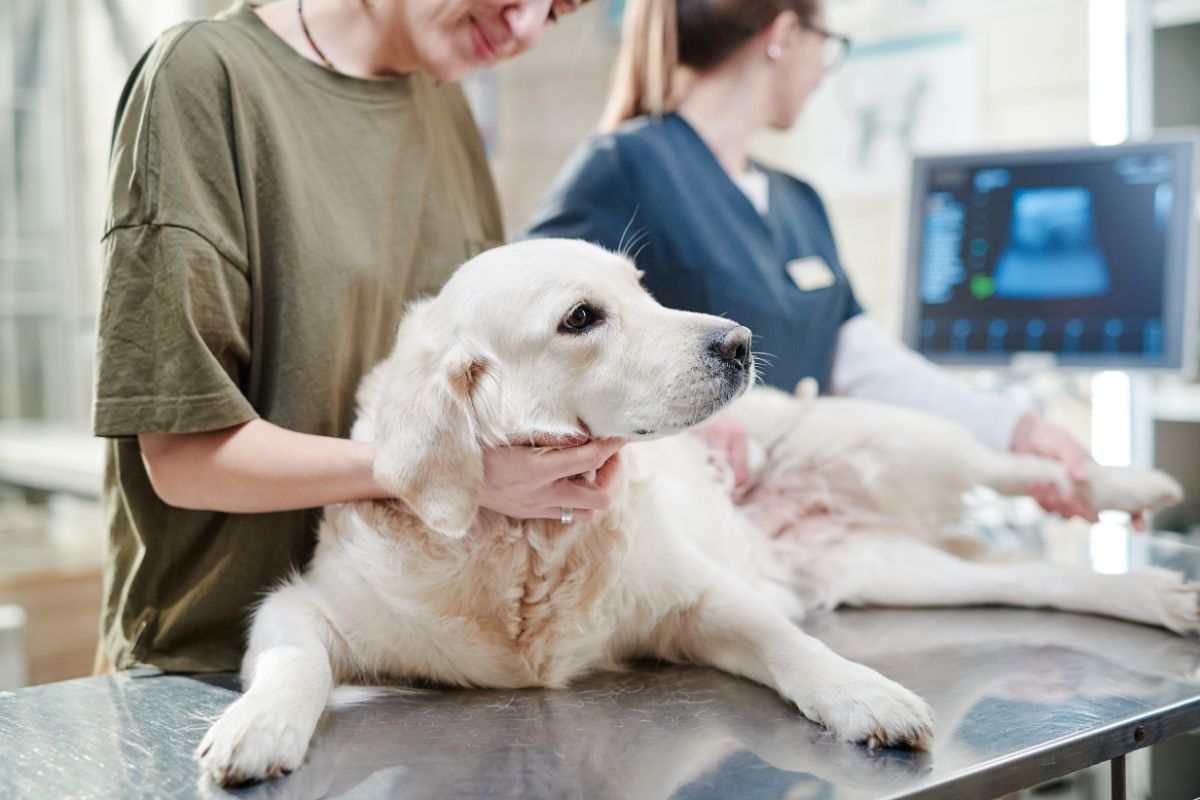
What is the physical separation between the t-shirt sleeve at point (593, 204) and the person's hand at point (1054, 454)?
711 mm

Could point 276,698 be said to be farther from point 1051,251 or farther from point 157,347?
point 1051,251

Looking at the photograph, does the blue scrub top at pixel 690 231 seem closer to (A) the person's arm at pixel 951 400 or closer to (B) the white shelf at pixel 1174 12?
(A) the person's arm at pixel 951 400

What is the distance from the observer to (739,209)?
5.64 feet

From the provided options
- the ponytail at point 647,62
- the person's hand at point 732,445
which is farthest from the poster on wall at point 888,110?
the person's hand at point 732,445

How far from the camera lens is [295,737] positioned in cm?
87

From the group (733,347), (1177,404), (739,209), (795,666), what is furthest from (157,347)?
(1177,404)

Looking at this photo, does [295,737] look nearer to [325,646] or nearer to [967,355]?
[325,646]

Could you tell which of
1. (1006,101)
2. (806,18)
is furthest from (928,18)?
(806,18)

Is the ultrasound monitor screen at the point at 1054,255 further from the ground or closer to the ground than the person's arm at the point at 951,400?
further from the ground

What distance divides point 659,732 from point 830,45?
1.39 metres

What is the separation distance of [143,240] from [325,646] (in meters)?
0.46

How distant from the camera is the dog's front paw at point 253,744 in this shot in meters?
0.83

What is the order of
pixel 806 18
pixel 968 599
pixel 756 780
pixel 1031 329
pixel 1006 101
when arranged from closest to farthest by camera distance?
pixel 756 780 → pixel 968 599 → pixel 806 18 → pixel 1031 329 → pixel 1006 101

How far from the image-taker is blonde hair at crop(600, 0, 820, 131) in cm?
174
